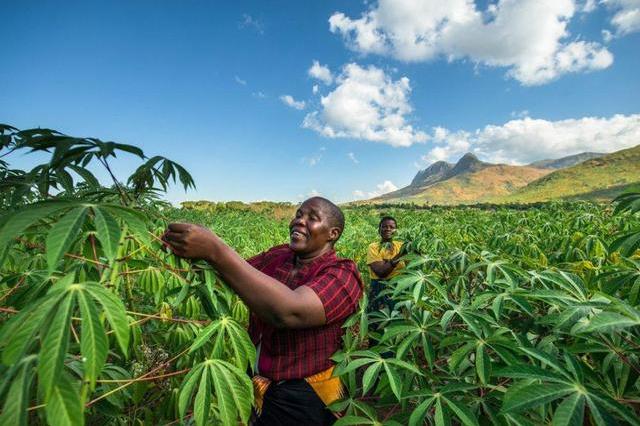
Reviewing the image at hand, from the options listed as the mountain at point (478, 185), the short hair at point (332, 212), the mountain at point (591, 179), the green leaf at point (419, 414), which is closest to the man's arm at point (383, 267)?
the short hair at point (332, 212)

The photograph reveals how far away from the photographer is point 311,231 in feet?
4.50

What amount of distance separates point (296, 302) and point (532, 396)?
0.57 metres

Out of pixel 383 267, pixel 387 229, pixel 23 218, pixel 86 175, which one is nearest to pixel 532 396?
pixel 23 218

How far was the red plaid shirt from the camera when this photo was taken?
1.13 meters

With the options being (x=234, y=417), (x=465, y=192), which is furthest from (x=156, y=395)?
(x=465, y=192)

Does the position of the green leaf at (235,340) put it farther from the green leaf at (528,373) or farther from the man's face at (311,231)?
the green leaf at (528,373)

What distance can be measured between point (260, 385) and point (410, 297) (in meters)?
0.70

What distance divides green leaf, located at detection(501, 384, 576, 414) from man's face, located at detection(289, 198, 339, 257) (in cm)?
81

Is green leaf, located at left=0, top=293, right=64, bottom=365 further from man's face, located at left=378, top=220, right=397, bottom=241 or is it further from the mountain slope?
the mountain slope

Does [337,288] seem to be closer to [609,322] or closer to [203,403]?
[203,403]

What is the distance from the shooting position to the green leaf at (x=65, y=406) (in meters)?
0.60

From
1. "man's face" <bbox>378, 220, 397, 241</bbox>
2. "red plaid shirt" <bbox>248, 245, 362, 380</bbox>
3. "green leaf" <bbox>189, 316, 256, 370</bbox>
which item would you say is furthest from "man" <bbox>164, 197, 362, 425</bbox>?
"man's face" <bbox>378, 220, 397, 241</bbox>

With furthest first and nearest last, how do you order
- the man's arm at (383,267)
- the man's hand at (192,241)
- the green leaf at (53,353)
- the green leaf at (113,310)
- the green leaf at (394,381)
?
the man's arm at (383,267), the green leaf at (394,381), the man's hand at (192,241), the green leaf at (113,310), the green leaf at (53,353)

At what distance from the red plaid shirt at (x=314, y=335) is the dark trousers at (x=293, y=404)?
0.12 feet
